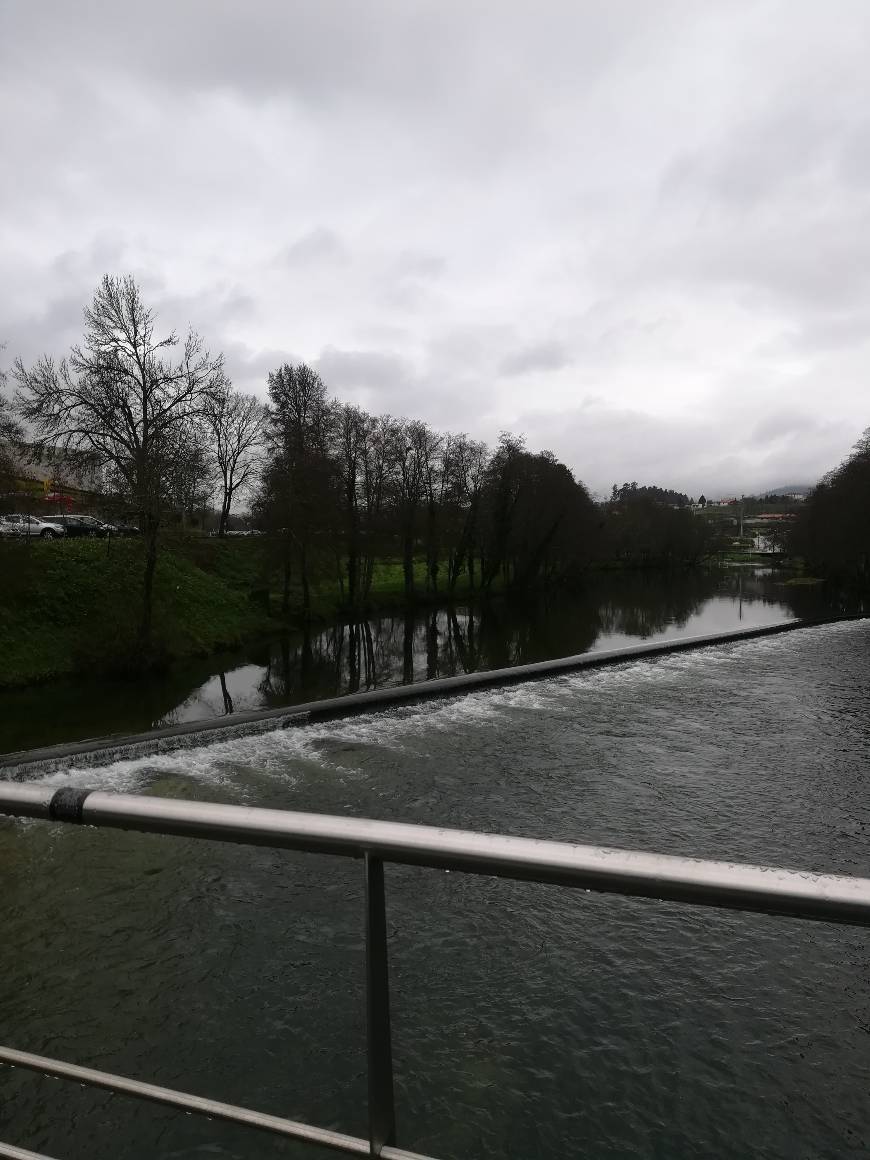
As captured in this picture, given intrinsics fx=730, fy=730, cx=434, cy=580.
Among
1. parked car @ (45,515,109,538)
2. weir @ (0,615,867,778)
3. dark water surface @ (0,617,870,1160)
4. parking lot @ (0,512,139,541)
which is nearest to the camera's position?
dark water surface @ (0,617,870,1160)

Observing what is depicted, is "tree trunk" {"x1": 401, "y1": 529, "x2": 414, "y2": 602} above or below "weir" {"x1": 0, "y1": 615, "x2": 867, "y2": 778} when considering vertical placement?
above

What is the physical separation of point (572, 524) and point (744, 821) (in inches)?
1786

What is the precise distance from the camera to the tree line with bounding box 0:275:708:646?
794 inches

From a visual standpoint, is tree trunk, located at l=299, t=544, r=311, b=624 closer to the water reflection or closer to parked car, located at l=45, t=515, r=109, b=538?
the water reflection

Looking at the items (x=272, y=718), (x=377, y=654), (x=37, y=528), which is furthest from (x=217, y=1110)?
(x=37, y=528)

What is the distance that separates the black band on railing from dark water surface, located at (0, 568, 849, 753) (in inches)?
526

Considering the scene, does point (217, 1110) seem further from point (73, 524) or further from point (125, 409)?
point (73, 524)

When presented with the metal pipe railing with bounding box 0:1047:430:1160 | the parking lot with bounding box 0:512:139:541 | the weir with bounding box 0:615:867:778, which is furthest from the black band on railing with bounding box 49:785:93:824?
the parking lot with bounding box 0:512:139:541

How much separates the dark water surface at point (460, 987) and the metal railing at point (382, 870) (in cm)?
304

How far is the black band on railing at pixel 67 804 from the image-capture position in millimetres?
1399

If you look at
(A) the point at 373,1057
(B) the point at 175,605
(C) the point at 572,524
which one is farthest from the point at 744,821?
(C) the point at 572,524

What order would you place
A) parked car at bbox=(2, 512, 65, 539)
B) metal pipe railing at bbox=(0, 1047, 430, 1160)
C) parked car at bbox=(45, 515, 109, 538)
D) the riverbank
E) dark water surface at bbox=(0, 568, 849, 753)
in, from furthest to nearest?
1. parked car at bbox=(45, 515, 109, 538)
2. parked car at bbox=(2, 512, 65, 539)
3. the riverbank
4. dark water surface at bbox=(0, 568, 849, 753)
5. metal pipe railing at bbox=(0, 1047, 430, 1160)

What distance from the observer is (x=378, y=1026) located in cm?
138

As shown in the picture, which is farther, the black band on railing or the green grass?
the green grass
